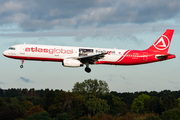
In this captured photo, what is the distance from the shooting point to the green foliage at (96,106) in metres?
141

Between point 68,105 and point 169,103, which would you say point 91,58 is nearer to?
point 68,105

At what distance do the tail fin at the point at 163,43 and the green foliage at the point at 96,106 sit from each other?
85532 mm

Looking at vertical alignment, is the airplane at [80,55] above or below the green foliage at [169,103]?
above

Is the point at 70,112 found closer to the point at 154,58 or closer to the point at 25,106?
the point at 25,106

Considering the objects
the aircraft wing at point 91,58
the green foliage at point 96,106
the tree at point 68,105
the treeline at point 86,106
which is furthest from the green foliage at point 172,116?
the aircraft wing at point 91,58

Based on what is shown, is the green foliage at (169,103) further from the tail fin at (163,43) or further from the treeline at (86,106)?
the tail fin at (163,43)

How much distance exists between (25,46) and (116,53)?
17.7 meters

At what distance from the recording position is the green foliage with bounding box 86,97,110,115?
141000mm

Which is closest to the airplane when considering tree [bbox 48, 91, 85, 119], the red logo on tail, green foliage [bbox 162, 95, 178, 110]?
the red logo on tail

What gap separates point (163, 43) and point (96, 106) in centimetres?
8749

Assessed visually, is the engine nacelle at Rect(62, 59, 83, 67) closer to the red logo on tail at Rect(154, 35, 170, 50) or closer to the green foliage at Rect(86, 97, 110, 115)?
the red logo on tail at Rect(154, 35, 170, 50)

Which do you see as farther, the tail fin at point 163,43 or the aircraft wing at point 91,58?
the tail fin at point 163,43

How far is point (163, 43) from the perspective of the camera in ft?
195

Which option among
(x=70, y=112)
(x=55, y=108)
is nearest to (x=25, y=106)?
(x=55, y=108)
